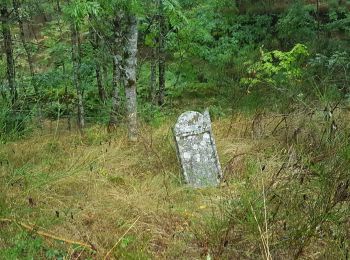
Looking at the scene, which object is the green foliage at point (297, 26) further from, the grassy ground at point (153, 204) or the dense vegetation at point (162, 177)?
the grassy ground at point (153, 204)

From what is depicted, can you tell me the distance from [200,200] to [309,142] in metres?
1.59

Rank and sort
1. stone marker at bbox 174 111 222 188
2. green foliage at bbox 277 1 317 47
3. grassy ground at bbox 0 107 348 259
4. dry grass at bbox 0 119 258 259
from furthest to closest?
green foliage at bbox 277 1 317 47, stone marker at bbox 174 111 222 188, dry grass at bbox 0 119 258 259, grassy ground at bbox 0 107 348 259

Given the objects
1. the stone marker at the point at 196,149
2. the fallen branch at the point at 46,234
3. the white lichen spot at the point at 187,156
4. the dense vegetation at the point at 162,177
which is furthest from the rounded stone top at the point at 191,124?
the fallen branch at the point at 46,234

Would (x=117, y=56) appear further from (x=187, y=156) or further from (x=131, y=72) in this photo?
(x=187, y=156)

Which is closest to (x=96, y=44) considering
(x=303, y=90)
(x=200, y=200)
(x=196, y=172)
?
(x=303, y=90)

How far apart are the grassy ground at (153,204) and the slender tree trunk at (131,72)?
234mm

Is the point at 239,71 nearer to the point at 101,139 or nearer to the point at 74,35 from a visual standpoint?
the point at 74,35

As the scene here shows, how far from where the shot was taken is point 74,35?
739cm

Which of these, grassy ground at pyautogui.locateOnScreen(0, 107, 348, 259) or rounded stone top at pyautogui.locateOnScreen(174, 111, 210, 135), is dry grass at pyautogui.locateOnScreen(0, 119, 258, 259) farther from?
rounded stone top at pyautogui.locateOnScreen(174, 111, 210, 135)

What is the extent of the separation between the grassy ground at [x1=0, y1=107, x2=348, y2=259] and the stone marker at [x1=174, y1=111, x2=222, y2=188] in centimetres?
14

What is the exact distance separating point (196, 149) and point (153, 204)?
3.54 feet

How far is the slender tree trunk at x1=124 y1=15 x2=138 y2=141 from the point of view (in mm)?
5336

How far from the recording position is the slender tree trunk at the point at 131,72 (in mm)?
5336

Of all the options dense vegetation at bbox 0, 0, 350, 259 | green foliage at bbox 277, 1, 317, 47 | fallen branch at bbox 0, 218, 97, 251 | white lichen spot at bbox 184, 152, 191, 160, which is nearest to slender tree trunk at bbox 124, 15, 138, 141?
dense vegetation at bbox 0, 0, 350, 259
